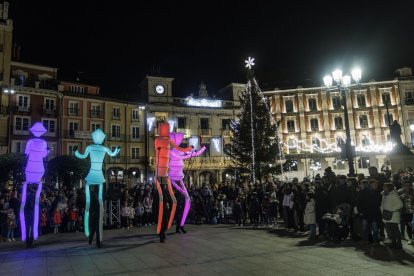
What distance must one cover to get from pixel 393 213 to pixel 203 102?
151 ft

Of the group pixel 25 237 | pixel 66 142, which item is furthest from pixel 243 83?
pixel 25 237

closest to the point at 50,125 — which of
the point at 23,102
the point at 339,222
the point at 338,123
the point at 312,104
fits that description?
the point at 23,102

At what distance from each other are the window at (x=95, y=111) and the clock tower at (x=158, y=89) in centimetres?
733

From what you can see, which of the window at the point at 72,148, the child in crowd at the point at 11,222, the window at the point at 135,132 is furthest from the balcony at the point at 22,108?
the child in crowd at the point at 11,222

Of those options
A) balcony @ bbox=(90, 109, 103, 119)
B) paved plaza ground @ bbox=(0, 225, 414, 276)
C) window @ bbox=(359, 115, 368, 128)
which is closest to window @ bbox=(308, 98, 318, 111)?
window @ bbox=(359, 115, 368, 128)

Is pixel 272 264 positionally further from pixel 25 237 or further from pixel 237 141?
pixel 237 141

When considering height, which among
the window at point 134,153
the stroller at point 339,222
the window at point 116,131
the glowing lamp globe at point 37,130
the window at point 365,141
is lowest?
the stroller at point 339,222

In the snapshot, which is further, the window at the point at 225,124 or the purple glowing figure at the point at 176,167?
the window at the point at 225,124

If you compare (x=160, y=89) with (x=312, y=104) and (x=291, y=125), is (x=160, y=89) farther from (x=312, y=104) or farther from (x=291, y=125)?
(x=312, y=104)

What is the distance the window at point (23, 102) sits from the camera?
4150 cm

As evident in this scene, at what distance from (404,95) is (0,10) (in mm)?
58044

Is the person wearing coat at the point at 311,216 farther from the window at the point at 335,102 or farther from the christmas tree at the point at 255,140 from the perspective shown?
the window at the point at 335,102

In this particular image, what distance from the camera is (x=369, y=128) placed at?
181ft

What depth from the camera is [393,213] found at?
9516mm
